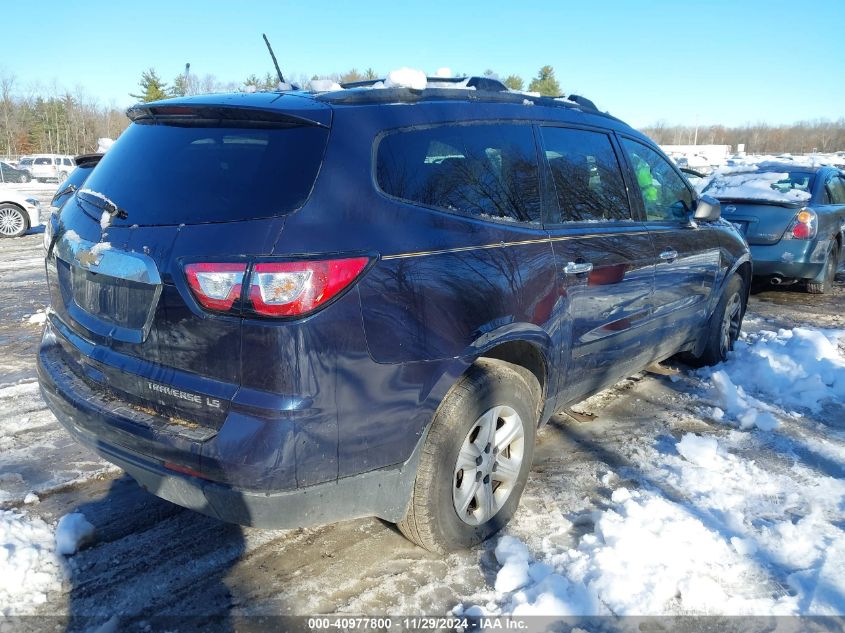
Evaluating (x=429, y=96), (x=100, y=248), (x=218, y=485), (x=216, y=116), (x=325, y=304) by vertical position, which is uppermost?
(x=429, y=96)

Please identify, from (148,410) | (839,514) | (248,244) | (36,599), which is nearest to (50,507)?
(36,599)

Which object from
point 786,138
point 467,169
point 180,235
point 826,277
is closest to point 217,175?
point 180,235

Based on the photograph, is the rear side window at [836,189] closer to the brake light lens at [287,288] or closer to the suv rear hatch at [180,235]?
the suv rear hatch at [180,235]

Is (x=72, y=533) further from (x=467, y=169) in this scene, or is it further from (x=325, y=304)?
(x=467, y=169)

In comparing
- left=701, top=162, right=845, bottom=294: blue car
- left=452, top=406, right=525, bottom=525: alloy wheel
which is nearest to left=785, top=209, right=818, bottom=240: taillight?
left=701, top=162, right=845, bottom=294: blue car

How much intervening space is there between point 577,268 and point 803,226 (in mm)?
6228

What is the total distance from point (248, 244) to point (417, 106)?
1.02m

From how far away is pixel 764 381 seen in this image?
201 inches

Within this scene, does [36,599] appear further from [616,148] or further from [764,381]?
[764,381]

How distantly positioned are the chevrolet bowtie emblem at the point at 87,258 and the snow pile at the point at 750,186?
318 inches

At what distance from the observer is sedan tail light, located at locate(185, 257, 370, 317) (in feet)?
6.84

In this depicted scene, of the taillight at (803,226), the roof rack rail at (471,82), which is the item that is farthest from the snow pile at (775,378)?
the roof rack rail at (471,82)

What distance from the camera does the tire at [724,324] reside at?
17.1 ft

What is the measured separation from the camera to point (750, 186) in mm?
8680
